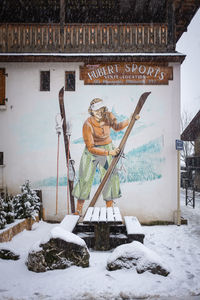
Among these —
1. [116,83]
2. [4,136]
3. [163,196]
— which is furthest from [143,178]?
[4,136]

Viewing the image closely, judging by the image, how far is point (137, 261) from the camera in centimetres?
491

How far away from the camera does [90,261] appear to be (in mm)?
5473

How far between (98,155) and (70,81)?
2765 millimetres

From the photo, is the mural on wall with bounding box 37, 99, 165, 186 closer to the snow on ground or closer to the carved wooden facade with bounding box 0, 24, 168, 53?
the carved wooden facade with bounding box 0, 24, 168, 53

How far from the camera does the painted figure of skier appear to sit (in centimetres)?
920

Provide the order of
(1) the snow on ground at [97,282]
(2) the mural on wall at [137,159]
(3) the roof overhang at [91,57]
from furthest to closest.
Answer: (2) the mural on wall at [137,159]
(3) the roof overhang at [91,57]
(1) the snow on ground at [97,282]

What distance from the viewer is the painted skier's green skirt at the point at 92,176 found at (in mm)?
9195

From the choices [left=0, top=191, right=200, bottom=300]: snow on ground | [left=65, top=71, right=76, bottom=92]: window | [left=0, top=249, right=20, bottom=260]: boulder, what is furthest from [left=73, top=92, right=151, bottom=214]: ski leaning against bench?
[left=0, top=249, right=20, bottom=260]: boulder

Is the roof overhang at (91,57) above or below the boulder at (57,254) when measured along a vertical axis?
above

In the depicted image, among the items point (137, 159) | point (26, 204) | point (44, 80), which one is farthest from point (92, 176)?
point (44, 80)

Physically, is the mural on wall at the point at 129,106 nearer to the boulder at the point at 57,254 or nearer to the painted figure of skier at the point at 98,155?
the painted figure of skier at the point at 98,155

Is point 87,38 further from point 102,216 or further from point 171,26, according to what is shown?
point 102,216

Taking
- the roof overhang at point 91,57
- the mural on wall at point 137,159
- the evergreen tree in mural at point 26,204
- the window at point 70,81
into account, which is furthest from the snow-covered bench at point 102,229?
the roof overhang at point 91,57

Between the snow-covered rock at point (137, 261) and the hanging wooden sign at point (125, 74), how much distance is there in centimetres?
602
